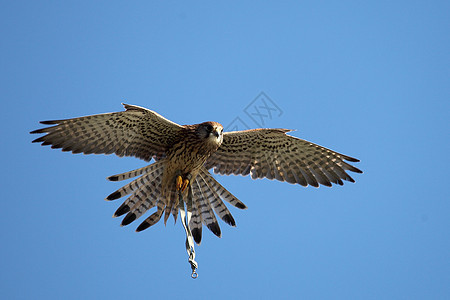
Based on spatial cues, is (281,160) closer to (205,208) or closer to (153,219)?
(205,208)

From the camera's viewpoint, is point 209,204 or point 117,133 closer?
point 117,133

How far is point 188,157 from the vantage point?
8.12 meters

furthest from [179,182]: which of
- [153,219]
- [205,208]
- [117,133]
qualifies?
[117,133]

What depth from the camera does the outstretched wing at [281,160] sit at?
858 cm

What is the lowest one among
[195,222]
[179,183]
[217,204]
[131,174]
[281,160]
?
[131,174]

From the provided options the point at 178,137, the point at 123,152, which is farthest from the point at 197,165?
the point at 123,152

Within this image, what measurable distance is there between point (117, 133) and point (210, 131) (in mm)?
1281

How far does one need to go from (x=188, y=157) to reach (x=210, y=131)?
56cm

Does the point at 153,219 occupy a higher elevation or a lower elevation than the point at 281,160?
lower

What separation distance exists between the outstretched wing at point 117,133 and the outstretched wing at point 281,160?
0.95m

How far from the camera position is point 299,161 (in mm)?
8758

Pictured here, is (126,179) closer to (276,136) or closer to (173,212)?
(173,212)

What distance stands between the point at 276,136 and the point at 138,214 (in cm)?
231

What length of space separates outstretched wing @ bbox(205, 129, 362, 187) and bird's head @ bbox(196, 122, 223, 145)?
62 cm
